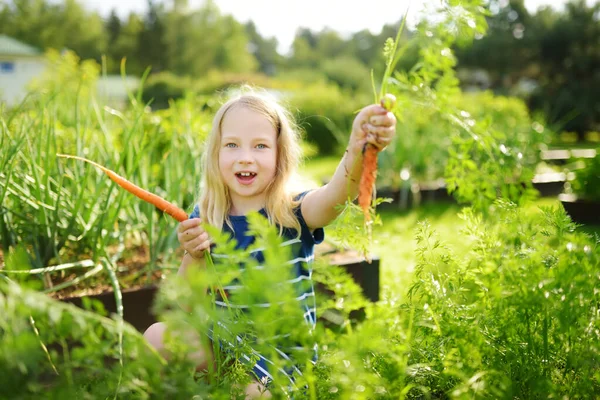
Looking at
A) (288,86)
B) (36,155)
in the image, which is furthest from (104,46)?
(36,155)

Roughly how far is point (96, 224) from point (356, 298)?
1.60 m

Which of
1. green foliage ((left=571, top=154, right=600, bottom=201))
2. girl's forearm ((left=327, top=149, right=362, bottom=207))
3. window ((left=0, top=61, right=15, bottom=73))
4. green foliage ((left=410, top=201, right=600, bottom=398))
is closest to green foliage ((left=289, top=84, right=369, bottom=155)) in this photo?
green foliage ((left=571, top=154, right=600, bottom=201))

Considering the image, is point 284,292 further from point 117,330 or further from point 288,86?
point 288,86

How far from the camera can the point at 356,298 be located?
0.88m

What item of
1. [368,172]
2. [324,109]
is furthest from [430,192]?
[324,109]

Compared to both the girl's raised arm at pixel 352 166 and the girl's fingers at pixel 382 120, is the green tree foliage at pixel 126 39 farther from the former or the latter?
the girl's fingers at pixel 382 120

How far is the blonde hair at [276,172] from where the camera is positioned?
1.87m

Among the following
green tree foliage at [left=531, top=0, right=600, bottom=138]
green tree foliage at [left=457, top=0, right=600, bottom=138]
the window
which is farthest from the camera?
the window

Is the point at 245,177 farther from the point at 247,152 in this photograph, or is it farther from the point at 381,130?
the point at 381,130

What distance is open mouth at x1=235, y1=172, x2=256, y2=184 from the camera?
5.98 ft

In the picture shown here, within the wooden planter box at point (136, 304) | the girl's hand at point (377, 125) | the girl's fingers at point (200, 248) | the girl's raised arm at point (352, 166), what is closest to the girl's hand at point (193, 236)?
the girl's fingers at point (200, 248)

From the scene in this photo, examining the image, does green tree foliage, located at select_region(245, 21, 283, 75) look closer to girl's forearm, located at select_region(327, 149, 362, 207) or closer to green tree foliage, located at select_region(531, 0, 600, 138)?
green tree foliage, located at select_region(531, 0, 600, 138)

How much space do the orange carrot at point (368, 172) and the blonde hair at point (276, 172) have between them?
0.50 m

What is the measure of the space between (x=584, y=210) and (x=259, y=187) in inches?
156
